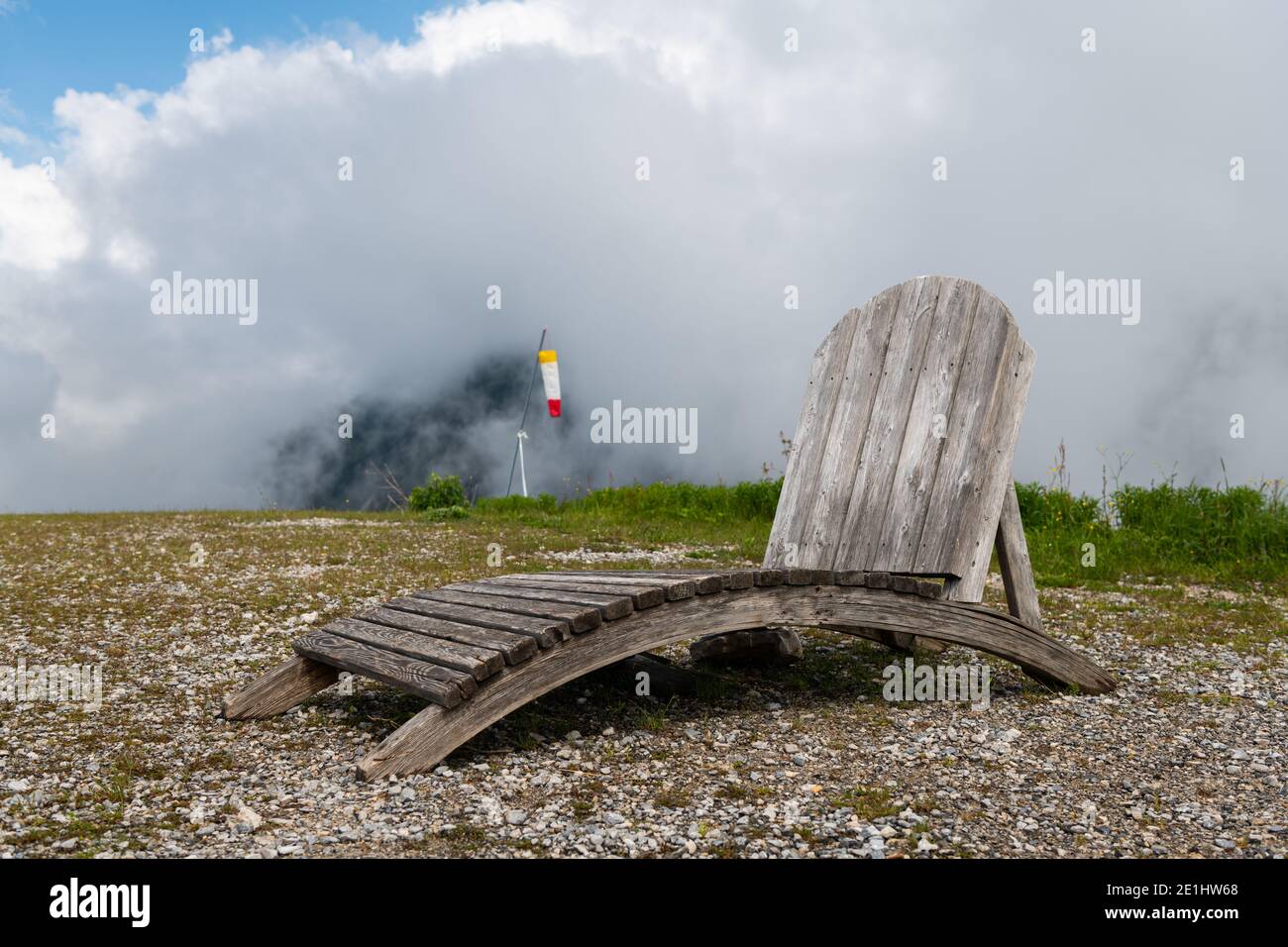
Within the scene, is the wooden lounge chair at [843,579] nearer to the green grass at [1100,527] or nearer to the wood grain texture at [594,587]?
the wood grain texture at [594,587]

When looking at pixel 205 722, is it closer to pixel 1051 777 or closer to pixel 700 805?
pixel 700 805

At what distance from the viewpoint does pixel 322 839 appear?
10.3 ft

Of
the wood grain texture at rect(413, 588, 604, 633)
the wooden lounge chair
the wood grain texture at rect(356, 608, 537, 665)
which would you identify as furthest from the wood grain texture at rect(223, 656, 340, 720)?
the wood grain texture at rect(413, 588, 604, 633)

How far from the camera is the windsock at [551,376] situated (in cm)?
1571

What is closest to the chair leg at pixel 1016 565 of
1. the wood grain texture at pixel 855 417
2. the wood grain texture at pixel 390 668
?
the wood grain texture at pixel 855 417

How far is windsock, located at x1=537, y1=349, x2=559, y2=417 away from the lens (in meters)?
15.7

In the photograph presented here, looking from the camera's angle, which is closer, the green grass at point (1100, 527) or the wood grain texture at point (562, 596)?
the wood grain texture at point (562, 596)

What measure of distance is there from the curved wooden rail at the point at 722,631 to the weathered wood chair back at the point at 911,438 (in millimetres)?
322

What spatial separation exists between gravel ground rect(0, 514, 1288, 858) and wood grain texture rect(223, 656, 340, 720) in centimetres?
8

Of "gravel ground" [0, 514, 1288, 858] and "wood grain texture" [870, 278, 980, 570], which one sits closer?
"gravel ground" [0, 514, 1288, 858]

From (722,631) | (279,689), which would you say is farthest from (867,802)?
(279,689)

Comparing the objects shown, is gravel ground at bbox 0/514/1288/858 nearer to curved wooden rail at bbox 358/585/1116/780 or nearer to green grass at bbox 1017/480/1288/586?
curved wooden rail at bbox 358/585/1116/780

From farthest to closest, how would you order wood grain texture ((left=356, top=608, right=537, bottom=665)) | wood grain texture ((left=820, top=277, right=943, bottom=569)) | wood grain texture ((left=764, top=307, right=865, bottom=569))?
wood grain texture ((left=764, top=307, right=865, bottom=569)) < wood grain texture ((left=820, top=277, right=943, bottom=569)) < wood grain texture ((left=356, top=608, right=537, bottom=665))

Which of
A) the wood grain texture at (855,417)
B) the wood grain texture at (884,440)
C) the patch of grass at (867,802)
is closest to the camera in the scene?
the patch of grass at (867,802)
